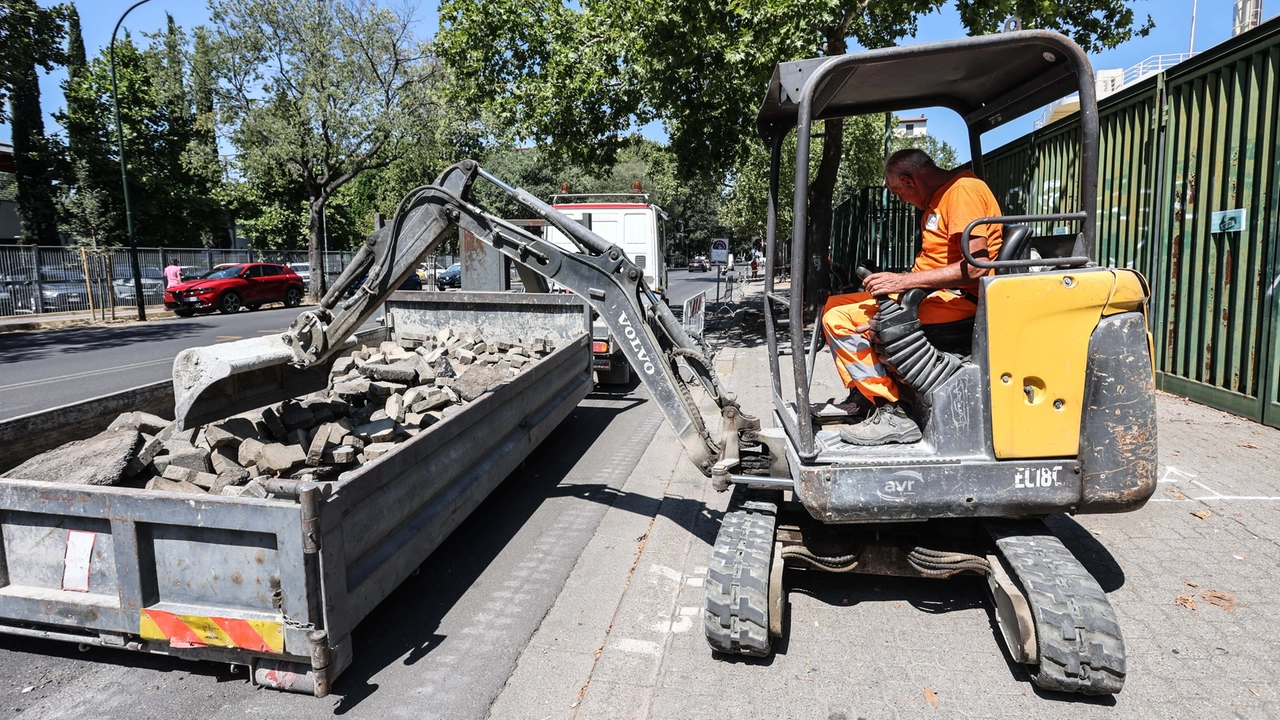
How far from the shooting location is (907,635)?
12.5ft

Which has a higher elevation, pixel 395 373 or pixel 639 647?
pixel 395 373

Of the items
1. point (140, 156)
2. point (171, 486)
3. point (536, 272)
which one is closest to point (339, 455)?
point (171, 486)

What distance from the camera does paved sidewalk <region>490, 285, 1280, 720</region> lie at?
3.22 metres

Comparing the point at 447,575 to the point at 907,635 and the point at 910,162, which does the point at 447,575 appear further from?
the point at 910,162

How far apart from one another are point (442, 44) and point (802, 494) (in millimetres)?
14715

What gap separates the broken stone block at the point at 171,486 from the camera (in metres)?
3.81

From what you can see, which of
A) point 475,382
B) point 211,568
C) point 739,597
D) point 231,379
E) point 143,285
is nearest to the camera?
point 211,568

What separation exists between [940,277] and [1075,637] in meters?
1.61

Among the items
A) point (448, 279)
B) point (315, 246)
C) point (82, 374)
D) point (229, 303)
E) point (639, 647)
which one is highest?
point (315, 246)

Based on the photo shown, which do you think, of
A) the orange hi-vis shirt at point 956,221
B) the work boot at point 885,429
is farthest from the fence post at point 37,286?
the orange hi-vis shirt at point 956,221

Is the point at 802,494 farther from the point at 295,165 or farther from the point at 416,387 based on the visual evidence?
the point at 295,165

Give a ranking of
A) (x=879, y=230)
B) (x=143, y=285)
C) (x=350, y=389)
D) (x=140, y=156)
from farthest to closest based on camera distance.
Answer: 1. (x=140, y=156)
2. (x=143, y=285)
3. (x=879, y=230)
4. (x=350, y=389)

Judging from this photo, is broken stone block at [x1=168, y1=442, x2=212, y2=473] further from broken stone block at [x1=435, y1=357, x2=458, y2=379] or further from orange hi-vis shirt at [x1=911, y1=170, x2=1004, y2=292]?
orange hi-vis shirt at [x1=911, y1=170, x2=1004, y2=292]

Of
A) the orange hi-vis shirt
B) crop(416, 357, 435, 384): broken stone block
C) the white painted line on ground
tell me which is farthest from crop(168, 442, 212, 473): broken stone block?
the orange hi-vis shirt
